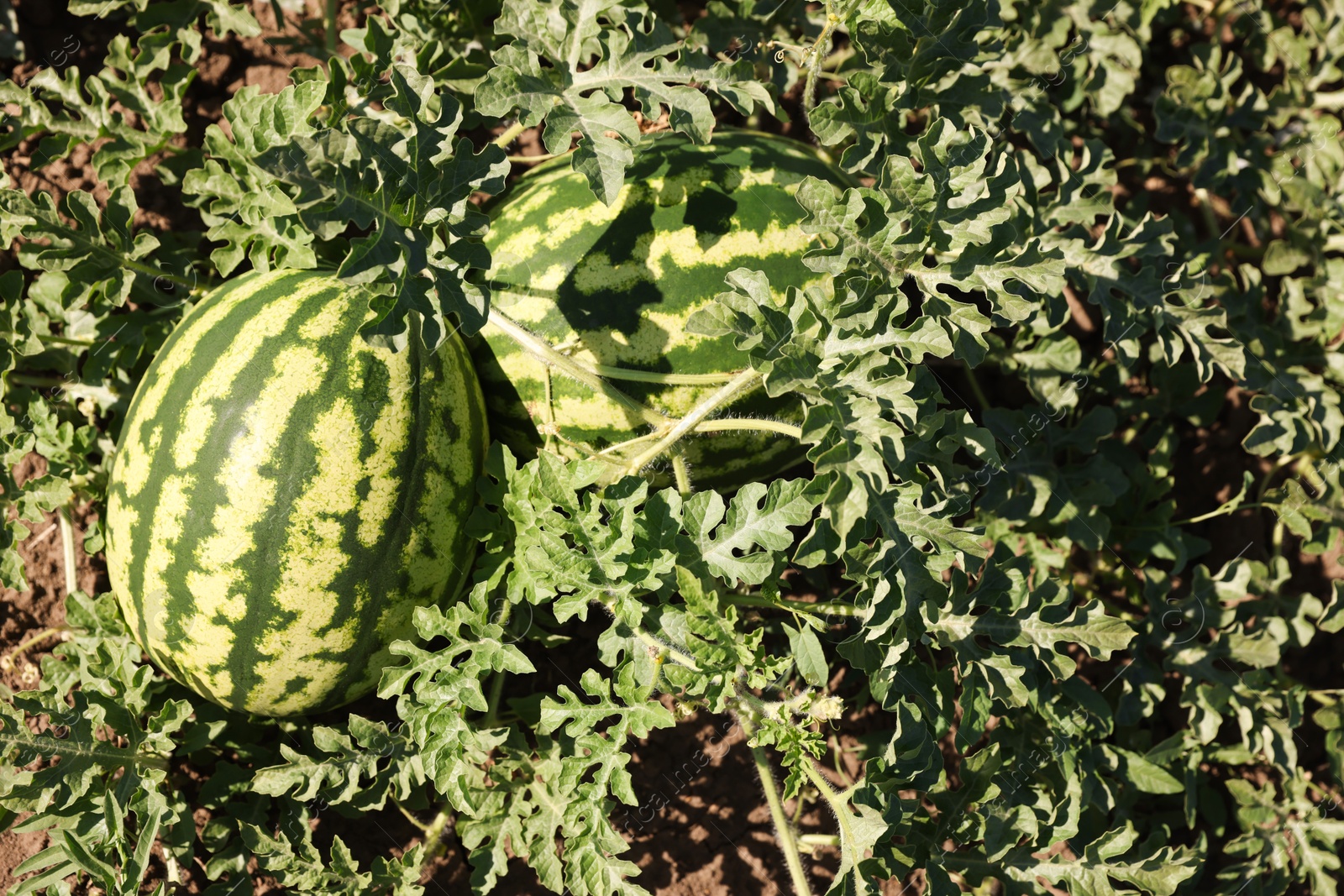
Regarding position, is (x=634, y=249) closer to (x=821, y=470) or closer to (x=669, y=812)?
(x=821, y=470)

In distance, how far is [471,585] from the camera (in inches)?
119

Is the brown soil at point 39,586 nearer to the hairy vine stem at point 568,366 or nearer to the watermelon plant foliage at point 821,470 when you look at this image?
the watermelon plant foliage at point 821,470

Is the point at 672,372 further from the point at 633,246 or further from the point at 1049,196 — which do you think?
the point at 1049,196

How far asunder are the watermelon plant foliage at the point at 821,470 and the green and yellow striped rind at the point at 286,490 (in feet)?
0.52

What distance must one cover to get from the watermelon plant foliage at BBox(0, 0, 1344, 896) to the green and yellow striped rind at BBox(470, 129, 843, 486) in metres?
0.14

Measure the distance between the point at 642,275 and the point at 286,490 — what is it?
108cm

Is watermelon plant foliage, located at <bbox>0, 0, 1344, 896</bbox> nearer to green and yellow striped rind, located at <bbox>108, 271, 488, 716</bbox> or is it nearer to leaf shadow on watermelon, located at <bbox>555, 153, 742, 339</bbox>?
green and yellow striped rind, located at <bbox>108, 271, 488, 716</bbox>

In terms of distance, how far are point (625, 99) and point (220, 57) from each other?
61.3 inches

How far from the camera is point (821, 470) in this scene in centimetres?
226

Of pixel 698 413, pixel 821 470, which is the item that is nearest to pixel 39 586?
pixel 698 413

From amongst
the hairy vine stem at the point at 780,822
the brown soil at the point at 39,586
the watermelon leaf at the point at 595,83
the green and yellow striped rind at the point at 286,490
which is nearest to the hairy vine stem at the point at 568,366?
the green and yellow striped rind at the point at 286,490

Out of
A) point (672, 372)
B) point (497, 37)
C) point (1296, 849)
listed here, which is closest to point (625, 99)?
point (497, 37)

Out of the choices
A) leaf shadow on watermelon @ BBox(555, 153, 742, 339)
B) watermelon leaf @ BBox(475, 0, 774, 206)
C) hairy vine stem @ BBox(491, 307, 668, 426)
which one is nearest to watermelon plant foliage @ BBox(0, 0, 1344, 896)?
watermelon leaf @ BBox(475, 0, 774, 206)

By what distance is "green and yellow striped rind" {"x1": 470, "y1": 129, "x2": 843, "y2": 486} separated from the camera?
106 inches
